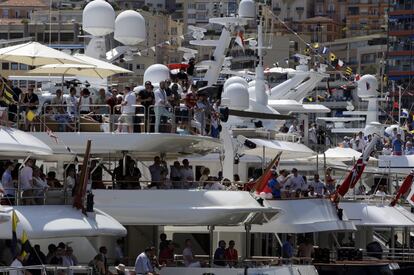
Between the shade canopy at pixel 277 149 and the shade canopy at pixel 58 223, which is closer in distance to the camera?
the shade canopy at pixel 58 223

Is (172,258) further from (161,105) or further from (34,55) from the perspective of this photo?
(34,55)

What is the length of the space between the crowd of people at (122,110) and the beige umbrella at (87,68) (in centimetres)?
139

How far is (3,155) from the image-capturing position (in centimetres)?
3531

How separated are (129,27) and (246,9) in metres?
7.10

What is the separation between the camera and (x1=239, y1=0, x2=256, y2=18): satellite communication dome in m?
52.9

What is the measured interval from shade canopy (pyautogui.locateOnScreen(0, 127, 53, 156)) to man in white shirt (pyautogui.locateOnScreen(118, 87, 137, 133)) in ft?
10.7

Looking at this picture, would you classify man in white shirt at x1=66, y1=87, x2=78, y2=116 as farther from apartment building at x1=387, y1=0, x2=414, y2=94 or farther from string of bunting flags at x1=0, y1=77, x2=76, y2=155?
apartment building at x1=387, y1=0, x2=414, y2=94

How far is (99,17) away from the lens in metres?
46.6

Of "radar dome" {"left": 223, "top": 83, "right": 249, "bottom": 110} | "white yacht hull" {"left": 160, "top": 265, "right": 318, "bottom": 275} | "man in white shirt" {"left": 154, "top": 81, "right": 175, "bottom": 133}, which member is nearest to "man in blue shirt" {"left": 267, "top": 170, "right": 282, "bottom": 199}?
"white yacht hull" {"left": 160, "top": 265, "right": 318, "bottom": 275}

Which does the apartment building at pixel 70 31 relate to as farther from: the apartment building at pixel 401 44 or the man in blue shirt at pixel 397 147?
the man in blue shirt at pixel 397 147

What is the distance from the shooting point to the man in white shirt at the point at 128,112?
3859cm

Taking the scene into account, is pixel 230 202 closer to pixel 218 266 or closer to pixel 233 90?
pixel 218 266

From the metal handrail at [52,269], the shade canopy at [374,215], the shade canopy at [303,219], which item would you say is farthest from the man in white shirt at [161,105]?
the shade canopy at [374,215]

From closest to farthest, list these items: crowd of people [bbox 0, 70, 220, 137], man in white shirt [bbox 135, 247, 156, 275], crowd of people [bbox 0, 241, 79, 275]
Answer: crowd of people [bbox 0, 241, 79, 275]
man in white shirt [bbox 135, 247, 156, 275]
crowd of people [bbox 0, 70, 220, 137]
